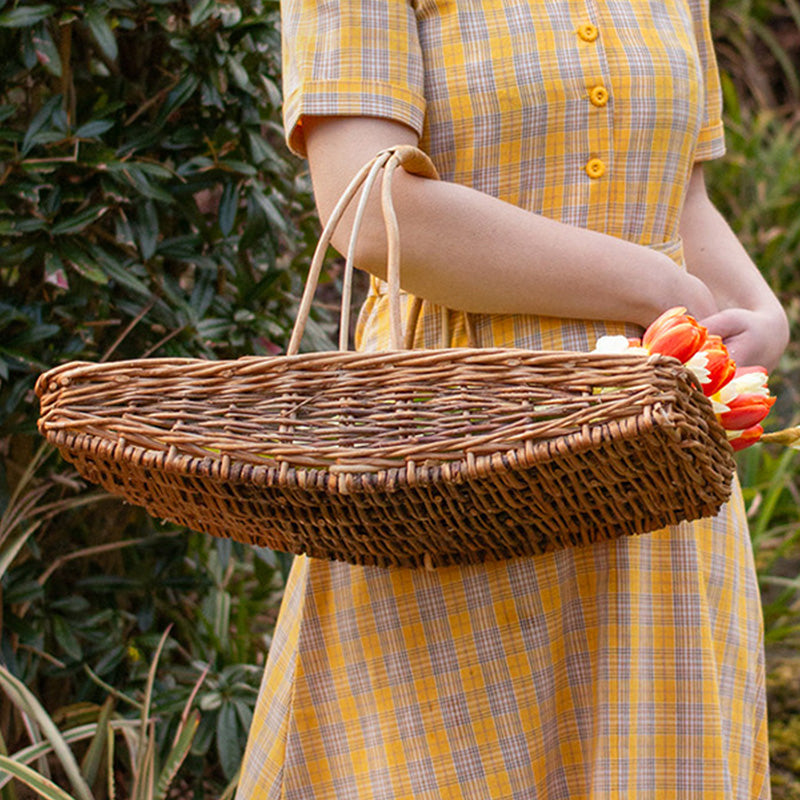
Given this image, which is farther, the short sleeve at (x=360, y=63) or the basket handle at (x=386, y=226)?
the short sleeve at (x=360, y=63)

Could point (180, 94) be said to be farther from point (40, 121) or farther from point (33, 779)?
point (33, 779)

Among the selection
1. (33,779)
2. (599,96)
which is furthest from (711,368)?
(33,779)

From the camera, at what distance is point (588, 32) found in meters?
0.96

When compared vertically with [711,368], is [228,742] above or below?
below

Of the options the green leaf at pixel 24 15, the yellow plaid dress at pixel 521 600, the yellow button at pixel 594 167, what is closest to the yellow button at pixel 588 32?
Answer: the yellow plaid dress at pixel 521 600

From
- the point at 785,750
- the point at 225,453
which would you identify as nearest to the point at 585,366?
the point at 225,453

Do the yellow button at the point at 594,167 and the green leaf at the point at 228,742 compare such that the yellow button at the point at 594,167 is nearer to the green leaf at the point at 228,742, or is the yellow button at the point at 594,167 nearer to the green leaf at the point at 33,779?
the green leaf at the point at 33,779

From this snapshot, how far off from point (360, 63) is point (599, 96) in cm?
22

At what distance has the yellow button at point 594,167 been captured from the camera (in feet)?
3.15

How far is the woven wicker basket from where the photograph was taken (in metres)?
0.67

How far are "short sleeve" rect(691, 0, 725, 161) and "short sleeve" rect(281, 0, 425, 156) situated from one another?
44cm

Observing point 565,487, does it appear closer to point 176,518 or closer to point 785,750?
point 176,518

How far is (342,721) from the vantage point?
3.20 feet

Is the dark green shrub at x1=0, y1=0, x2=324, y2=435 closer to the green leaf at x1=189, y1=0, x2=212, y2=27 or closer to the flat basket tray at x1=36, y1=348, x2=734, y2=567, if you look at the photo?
the green leaf at x1=189, y1=0, x2=212, y2=27
